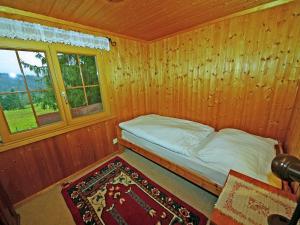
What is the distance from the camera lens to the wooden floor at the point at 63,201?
4.85 feet

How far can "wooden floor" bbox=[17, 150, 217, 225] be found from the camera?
148 cm

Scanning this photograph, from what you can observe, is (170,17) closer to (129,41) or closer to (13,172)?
(129,41)

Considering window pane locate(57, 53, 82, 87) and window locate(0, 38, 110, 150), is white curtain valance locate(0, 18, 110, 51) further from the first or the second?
window pane locate(57, 53, 82, 87)

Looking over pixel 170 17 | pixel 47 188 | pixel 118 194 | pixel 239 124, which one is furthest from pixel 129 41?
pixel 47 188

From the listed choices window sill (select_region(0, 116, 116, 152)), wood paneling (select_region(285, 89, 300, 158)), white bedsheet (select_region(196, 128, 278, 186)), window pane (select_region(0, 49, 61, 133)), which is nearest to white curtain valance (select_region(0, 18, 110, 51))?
window pane (select_region(0, 49, 61, 133))

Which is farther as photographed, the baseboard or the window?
the baseboard

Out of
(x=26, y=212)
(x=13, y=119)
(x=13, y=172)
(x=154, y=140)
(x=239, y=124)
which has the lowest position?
(x=26, y=212)

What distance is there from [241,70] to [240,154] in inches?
46.4

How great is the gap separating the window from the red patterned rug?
0.88 meters

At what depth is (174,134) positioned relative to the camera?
195 cm

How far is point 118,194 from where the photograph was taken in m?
1.73

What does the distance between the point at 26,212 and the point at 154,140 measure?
1713mm

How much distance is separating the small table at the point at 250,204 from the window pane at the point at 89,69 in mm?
2253

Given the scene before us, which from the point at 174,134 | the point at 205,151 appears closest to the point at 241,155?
the point at 205,151
